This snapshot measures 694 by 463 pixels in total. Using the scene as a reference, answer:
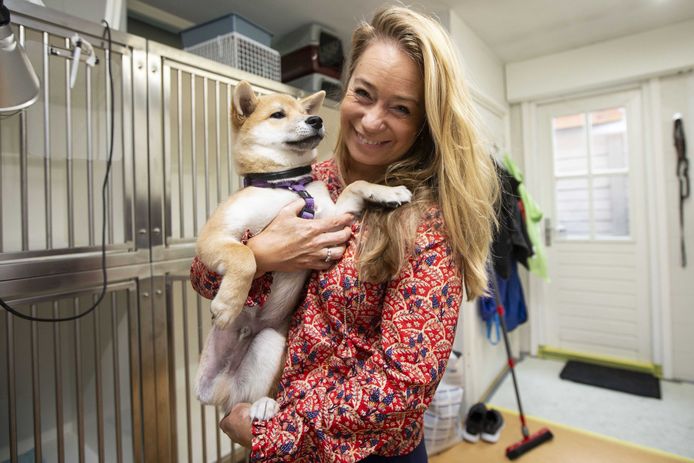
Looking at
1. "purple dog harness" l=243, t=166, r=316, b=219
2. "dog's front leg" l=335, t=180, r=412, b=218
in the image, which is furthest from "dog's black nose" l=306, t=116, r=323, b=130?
"dog's front leg" l=335, t=180, r=412, b=218

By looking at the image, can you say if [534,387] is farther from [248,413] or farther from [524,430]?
[248,413]

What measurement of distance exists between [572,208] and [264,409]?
3.43 meters

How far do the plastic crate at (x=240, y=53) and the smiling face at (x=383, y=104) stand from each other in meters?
1.20

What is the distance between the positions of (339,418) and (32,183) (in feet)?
4.68

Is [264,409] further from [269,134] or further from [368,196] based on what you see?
[269,134]

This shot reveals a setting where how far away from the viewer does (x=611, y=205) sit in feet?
10.6

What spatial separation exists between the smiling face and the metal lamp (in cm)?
74

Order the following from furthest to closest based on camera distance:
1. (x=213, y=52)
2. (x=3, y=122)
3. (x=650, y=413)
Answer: (x=650, y=413) → (x=213, y=52) → (x=3, y=122)

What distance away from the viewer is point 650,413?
2541 millimetres

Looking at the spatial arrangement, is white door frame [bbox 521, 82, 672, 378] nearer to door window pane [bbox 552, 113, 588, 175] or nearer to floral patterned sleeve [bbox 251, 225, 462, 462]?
door window pane [bbox 552, 113, 588, 175]

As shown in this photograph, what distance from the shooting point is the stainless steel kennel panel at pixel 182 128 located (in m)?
1.46

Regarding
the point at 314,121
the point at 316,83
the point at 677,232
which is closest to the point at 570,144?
the point at 677,232

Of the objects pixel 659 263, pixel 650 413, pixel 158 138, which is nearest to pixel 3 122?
pixel 158 138

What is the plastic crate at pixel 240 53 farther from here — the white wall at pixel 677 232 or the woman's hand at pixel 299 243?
the white wall at pixel 677 232
